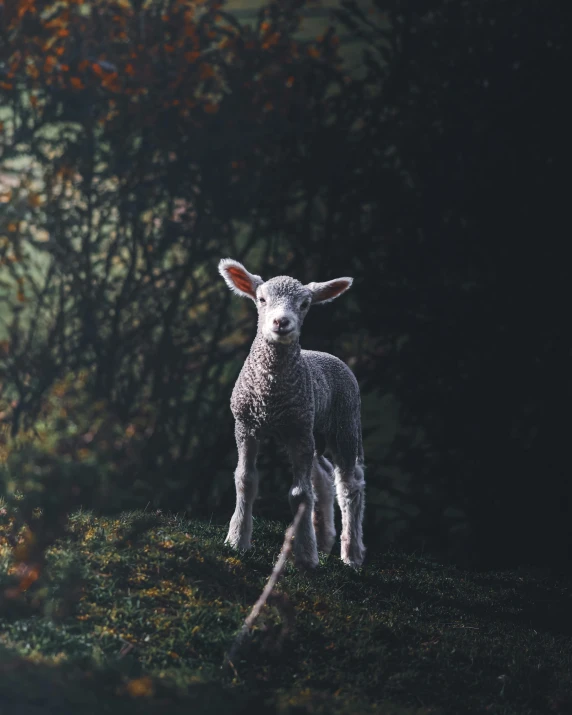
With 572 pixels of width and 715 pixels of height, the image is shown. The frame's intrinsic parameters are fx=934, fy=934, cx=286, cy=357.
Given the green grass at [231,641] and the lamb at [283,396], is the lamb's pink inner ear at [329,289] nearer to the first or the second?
the lamb at [283,396]

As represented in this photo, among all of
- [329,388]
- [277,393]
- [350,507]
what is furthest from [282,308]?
[350,507]

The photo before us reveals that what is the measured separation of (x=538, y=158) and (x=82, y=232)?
4.00 metres

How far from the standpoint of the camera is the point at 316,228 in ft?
27.1

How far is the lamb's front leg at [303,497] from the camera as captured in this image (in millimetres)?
5145

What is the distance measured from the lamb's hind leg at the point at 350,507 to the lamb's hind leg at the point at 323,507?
5.3 inches

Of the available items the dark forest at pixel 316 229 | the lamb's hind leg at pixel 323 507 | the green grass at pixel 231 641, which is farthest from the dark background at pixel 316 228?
the green grass at pixel 231 641

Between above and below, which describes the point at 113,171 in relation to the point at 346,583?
above

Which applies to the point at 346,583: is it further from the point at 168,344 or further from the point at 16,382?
the point at 16,382

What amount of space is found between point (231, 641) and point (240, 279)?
2059 mm

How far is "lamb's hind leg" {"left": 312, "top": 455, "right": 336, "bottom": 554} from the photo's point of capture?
19.5ft

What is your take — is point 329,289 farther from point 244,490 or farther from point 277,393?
point 244,490

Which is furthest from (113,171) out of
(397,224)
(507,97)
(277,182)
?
(507,97)

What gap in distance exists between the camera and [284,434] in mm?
5211

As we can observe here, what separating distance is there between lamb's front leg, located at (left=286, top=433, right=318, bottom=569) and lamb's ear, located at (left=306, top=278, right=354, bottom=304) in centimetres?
79
